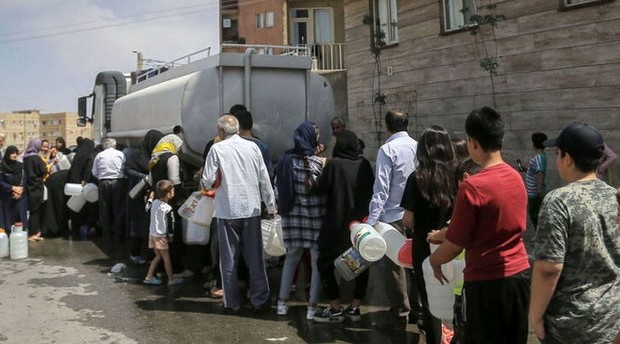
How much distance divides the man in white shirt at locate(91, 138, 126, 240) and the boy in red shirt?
289 inches

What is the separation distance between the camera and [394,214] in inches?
202

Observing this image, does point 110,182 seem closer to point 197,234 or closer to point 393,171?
point 197,234

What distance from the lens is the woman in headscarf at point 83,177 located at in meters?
10.3

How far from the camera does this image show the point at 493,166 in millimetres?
3053

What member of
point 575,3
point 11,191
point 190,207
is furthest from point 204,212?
point 575,3

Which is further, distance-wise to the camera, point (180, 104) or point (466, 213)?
point (180, 104)

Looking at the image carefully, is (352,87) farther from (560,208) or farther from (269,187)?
(560,208)

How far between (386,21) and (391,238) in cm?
988

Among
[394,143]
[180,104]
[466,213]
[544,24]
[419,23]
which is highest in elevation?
[419,23]

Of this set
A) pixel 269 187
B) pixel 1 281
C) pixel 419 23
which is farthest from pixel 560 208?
pixel 419 23

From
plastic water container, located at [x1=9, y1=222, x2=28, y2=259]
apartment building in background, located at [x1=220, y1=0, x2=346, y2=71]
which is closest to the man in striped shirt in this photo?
plastic water container, located at [x1=9, y1=222, x2=28, y2=259]

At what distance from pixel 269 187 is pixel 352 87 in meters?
9.56

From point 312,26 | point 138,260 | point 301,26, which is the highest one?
point 301,26

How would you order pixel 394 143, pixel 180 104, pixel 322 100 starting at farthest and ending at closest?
pixel 322 100 < pixel 180 104 < pixel 394 143
